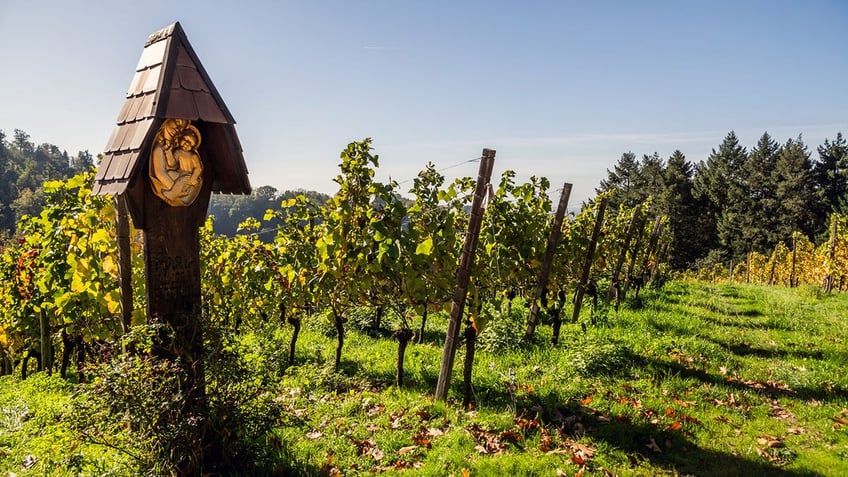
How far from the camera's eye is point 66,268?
18.9 feet

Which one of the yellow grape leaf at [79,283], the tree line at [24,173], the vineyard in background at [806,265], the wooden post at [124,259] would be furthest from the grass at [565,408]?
the tree line at [24,173]

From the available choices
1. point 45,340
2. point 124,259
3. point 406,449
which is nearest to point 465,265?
point 406,449

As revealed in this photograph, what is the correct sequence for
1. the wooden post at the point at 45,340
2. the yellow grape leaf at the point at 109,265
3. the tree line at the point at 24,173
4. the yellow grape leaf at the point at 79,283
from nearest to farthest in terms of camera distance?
1. the yellow grape leaf at the point at 109,265
2. the yellow grape leaf at the point at 79,283
3. the wooden post at the point at 45,340
4. the tree line at the point at 24,173

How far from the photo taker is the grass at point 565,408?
14.0 ft

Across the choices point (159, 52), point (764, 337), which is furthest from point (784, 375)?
point (159, 52)

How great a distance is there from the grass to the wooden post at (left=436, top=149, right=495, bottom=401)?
0.37 meters

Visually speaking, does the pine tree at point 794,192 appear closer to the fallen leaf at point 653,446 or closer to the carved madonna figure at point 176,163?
the fallen leaf at point 653,446

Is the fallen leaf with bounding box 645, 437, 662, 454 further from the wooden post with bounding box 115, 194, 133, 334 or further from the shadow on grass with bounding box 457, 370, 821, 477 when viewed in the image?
the wooden post with bounding box 115, 194, 133, 334

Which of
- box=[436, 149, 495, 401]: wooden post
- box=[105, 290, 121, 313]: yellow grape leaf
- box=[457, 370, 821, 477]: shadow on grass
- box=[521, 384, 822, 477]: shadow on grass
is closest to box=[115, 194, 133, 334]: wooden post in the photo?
box=[105, 290, 121, 313]: yellow grape leaf

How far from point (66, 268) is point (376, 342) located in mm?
4997

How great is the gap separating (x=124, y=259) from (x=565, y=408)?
17.2ft

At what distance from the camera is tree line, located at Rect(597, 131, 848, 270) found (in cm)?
4250

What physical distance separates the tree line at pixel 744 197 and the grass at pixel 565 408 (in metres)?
39.5

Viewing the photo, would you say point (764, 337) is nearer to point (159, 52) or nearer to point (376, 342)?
point (376, 342)
